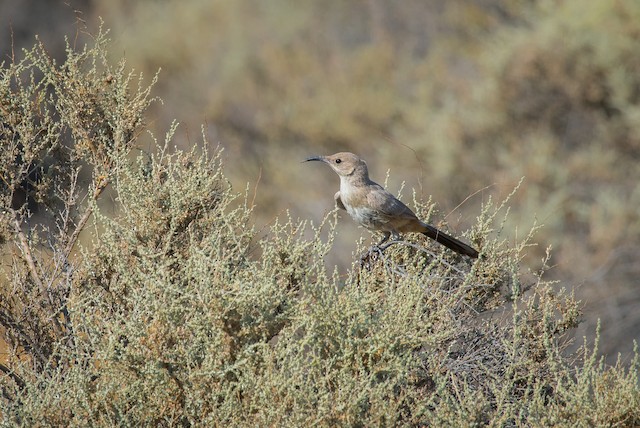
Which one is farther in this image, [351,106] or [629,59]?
[351,106]

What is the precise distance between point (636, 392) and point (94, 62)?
3.42 metres

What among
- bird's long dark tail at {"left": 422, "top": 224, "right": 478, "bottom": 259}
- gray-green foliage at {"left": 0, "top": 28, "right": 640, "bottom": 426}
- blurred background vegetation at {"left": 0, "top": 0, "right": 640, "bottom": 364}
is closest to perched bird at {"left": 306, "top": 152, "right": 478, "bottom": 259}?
bird's long dark tail at {"left": 422, "top": 224, "right": 478, "bottom": 259}

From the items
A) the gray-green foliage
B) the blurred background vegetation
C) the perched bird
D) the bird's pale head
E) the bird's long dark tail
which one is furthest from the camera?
the blurred background vegetation

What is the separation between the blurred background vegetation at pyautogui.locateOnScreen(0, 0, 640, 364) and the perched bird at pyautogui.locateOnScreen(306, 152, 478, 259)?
347cm

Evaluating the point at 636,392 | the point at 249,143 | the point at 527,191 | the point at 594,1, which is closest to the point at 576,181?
the point at 527,191

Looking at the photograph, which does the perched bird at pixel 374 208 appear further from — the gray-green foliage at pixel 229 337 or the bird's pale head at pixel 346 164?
the gray-green foliage at pixel 229 337

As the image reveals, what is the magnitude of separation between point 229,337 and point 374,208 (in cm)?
192

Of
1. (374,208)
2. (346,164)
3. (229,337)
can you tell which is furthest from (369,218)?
(229,337)

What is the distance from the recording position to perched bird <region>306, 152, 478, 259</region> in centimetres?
Result: 509

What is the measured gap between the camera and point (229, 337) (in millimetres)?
3564

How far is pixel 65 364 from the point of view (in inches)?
164

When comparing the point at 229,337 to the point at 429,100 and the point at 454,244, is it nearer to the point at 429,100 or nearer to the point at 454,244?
the point at 454,244

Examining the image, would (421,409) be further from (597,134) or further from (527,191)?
(597,134)

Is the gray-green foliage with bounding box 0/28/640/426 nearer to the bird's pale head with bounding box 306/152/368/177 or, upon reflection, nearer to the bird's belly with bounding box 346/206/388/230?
the bird's belly with bounding box 346/206/388/230
